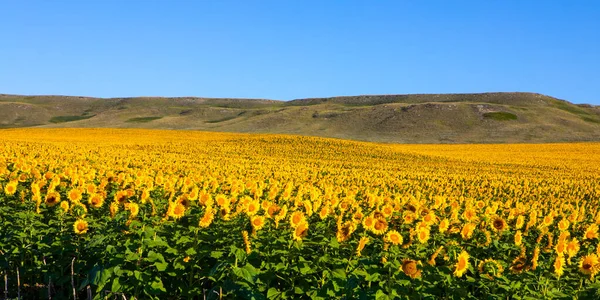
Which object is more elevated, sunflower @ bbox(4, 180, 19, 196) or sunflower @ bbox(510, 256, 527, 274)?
sunflower @ bbox(4, 180, 19, 196)

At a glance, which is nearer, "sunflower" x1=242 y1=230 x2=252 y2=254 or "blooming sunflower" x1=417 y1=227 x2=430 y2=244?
"sunflower" x1=242 y1=230 x2=252 y2=254

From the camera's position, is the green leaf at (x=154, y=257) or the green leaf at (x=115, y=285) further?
the green leaf at (x=154, y=257)

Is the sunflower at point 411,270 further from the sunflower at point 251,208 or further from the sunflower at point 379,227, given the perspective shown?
the sunflower at point 251,208

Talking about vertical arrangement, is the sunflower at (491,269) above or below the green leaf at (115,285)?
above

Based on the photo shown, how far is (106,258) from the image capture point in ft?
21.0

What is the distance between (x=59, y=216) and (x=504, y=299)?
604cm

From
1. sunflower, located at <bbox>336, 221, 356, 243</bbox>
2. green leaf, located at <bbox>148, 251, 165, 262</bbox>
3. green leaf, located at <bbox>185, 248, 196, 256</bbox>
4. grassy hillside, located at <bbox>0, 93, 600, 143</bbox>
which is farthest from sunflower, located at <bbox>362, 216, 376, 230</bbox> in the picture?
grassy hillside, located at <bbox>0, 93, 600, 143</bbox>

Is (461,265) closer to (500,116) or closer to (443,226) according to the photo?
(443,226)

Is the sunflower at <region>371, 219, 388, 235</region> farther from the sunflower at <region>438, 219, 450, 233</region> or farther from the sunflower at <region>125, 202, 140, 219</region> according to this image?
the sunflower at <region>125, 202, 140, 219</region>

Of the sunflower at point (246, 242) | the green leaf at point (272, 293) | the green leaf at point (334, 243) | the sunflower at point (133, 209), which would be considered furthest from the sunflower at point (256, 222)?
the sunflower at point (133, 209)

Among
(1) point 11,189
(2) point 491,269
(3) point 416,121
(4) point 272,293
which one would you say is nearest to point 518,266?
(2) point 491,269

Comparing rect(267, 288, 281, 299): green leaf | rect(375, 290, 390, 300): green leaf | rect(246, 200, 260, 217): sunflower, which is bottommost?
rect(267, 288, 281, 299): green leaf

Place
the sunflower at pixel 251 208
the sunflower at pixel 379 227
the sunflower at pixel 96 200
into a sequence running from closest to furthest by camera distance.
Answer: the sunflower at pixel 379 227 < the sunflower at pixel 251 208 < the sunflower at pixel 96 200

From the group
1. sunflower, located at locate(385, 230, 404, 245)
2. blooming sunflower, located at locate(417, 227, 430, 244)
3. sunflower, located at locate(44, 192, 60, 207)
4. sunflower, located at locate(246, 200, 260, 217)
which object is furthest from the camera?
sunflower, located at locate(44, 192, 60, 207)
